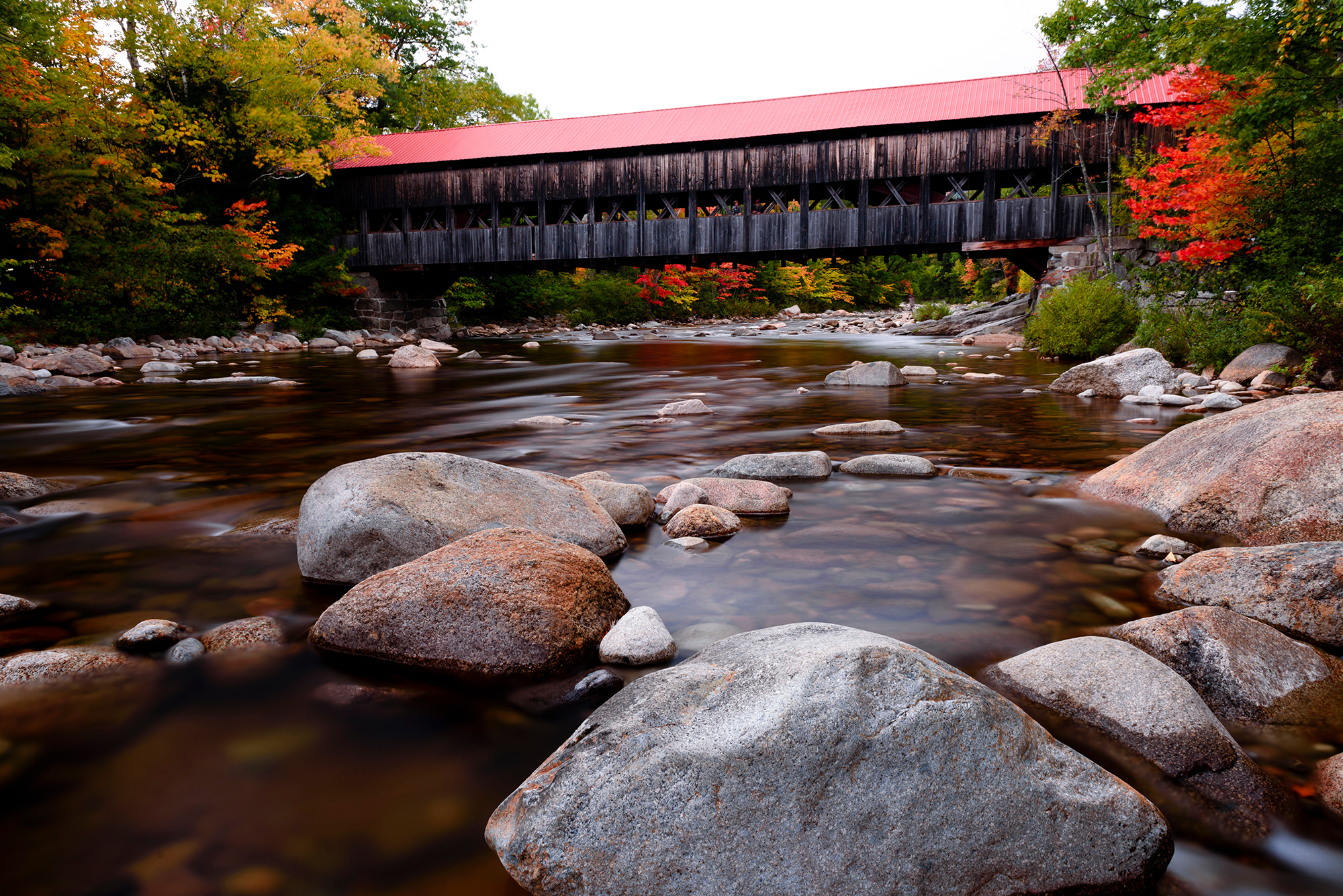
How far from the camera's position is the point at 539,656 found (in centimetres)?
226

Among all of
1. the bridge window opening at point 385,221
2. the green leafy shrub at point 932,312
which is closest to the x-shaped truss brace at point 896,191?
the green leafy shrub at point 932,312

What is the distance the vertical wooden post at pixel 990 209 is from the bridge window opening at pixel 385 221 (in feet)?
55.7

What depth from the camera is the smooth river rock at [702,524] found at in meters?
3.53

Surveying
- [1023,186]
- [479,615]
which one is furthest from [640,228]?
[479,615]

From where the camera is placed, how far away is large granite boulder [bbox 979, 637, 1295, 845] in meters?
1.66

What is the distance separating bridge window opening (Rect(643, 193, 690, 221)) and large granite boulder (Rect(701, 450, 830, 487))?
17348 millimetres

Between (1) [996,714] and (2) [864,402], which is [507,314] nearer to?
(2) [864,402]

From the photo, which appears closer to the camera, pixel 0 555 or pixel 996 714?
pixel 996 714

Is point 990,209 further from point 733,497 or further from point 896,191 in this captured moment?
point 733,497

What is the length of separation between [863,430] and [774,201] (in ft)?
50.5

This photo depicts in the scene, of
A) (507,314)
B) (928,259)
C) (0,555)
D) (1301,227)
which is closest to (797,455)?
(0,555)

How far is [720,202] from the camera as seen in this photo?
2048 centimetres

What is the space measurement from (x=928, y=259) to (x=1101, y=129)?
50.5m

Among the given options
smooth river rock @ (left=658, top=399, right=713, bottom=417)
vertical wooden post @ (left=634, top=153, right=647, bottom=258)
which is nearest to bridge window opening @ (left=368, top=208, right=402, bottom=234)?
vertical wooden post @ (left=634, top=153, right=647, bottom=258)
